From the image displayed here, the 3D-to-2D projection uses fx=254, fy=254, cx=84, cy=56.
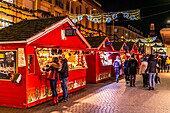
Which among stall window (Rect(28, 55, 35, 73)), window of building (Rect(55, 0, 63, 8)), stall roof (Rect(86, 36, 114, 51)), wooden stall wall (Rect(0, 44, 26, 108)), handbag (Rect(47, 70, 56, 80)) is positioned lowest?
wooden stall wall (Rect(0, 44, 26, 108))

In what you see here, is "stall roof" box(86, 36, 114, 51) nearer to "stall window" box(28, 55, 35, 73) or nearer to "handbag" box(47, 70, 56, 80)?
"handbag" box(47, 70, 56, 80)

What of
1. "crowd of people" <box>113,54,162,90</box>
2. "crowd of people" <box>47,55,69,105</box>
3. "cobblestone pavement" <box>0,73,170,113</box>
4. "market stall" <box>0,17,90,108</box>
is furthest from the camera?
"crowd of people" <box>113,54,162,90</box>

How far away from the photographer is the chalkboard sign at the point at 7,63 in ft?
33.9

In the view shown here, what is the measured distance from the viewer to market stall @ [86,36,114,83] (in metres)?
18.4

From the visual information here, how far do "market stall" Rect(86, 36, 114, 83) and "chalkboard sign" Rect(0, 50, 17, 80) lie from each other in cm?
734

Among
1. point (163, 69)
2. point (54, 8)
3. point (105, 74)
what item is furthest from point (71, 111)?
point (163, 69)

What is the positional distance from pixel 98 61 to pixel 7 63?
950 cm

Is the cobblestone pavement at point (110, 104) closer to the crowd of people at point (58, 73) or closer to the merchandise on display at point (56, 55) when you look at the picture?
the crowd of people at point (58, 73)

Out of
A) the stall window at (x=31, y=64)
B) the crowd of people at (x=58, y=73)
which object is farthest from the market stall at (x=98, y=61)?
the stall window at (x=31, y=64)

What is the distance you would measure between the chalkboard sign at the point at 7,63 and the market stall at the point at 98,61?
7344 millimetres

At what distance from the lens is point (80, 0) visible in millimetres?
32531

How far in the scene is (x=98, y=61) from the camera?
1902 centimetres

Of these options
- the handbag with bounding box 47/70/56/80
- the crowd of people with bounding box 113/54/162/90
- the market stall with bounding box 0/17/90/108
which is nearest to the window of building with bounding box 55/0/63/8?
the crowd of people with bounding box 113/54/162/90

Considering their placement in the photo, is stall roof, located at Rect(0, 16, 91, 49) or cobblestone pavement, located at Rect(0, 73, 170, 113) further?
stall roof, located at Rect(0, 16, 91, 49)
